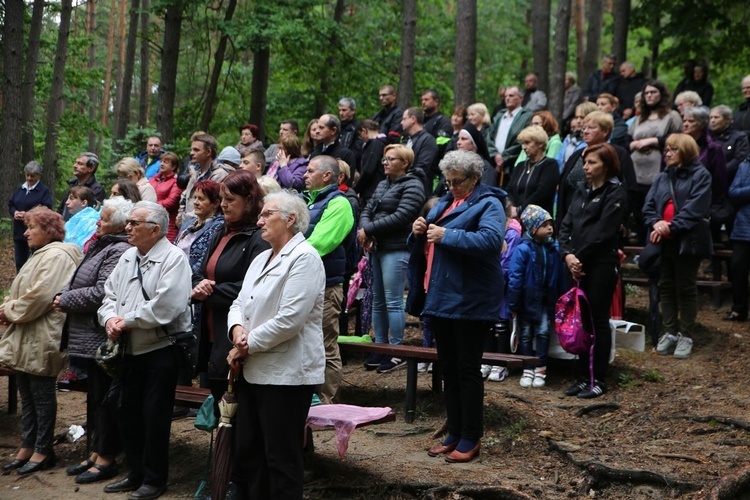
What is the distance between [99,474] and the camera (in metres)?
6.50

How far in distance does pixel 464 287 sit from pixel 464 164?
895 mm

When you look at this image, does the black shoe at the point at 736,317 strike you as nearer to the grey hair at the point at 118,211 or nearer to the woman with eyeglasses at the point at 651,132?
the woman with eyeglasses at the point at 651,132

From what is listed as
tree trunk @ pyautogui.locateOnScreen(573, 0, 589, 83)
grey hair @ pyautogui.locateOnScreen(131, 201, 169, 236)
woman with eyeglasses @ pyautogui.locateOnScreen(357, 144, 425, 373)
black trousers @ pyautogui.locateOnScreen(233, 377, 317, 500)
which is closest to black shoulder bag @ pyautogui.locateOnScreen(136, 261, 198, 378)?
grey hair @ pyautogui.locateOnScreen(131, 201, 169, 236)

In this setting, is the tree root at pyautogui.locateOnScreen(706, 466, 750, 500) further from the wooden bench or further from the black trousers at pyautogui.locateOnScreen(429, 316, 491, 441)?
the wooden bench

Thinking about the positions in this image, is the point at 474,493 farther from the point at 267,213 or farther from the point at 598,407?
the point at 598,407

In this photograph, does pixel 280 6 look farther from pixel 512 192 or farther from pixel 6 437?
→ pixel 6 437

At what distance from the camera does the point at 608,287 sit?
7.62 metres

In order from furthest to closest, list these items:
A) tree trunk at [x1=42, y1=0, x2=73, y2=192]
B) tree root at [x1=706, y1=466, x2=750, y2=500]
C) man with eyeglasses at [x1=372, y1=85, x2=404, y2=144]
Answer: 1. tree trunk at [x1=42, y1=0, x2=73, y2=192]
2. man with eyeglasses at [x1=372, y1=85, x2=404, y2=144]
3. tree root at [x1=706, y1=466, x2=750, y2=500]

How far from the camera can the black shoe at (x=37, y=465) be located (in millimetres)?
6820

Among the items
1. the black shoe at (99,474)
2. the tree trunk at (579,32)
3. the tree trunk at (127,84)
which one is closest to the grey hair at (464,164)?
the black shoe at (99,474)

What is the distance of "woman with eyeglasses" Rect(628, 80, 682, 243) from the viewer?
428 inches

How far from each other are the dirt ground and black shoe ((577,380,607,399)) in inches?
3.8

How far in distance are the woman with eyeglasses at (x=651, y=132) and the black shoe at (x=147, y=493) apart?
278 inches

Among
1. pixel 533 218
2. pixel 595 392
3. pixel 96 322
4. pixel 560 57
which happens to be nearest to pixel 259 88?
pixel 560 57
